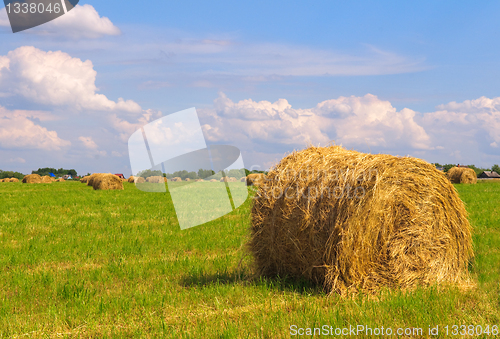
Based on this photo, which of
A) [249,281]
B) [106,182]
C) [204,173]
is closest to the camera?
[249,281]

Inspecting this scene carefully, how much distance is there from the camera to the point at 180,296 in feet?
19.9

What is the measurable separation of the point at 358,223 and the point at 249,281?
2.26m

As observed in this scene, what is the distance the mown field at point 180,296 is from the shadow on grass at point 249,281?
26 millimetres

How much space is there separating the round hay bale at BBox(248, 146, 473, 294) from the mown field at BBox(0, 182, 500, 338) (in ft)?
1.37

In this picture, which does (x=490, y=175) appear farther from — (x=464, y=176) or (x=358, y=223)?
(x=358, y=223)

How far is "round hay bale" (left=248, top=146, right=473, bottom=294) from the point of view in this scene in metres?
6.22

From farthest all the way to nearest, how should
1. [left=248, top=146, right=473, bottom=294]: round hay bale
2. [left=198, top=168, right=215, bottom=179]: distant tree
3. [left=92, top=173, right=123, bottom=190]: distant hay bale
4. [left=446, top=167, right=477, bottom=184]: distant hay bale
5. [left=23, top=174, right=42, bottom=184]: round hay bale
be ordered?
[left=23, top=174, right=42, bottom=184]: round hay bale, [left=446, top=167, right=477, bottom=184]: distant hay bale, [left=92, top=173, right=123, bottom=190]: distant hay bale, [left=198, top=168, right=215, bottom=179]: distant tree, [left=248, top=146, right=473, bottom=294]: round hay bale

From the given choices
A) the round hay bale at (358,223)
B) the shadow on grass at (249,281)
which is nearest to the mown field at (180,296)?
the shadow on grass at (249,281)

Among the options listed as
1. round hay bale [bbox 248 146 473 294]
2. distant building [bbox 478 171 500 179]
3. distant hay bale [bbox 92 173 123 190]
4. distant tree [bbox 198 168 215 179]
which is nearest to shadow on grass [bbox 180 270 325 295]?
round hay bale [bbox 248 146 473 294]

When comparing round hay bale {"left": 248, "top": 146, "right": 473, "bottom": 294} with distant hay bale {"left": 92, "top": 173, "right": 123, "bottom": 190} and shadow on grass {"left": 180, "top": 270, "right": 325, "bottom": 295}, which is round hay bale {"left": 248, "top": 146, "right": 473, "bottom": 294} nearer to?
shadow on grass {"left": 180, "top": 270, "right": 325, "bottom": 295}

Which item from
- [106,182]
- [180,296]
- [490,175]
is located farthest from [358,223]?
[490,175]

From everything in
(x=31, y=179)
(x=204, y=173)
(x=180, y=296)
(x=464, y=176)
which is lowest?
(x=464, y=176)

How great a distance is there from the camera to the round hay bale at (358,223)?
6219 millimetres

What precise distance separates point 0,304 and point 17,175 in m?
112
